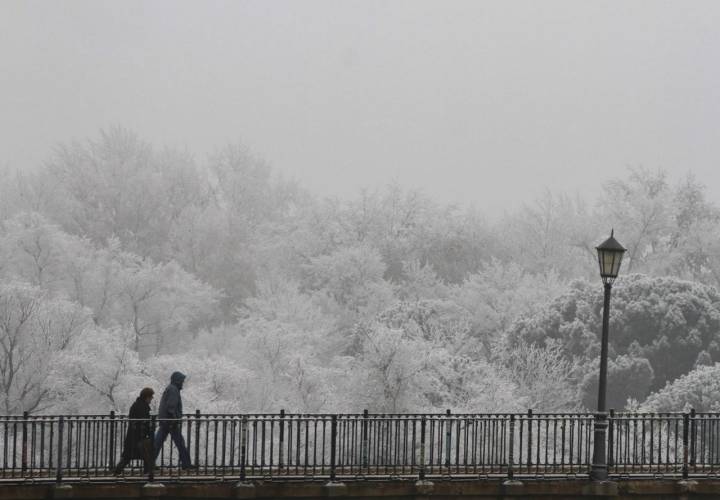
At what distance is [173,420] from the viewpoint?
18.0 m

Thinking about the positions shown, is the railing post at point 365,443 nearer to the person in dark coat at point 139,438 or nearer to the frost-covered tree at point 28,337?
the person in dark coat at point 139,438

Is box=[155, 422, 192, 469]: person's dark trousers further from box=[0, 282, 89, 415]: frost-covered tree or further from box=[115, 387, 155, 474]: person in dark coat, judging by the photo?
box=[0, 282, 89, 415]: frost-covered tree

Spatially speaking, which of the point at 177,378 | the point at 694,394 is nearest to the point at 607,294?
the point at 177,378

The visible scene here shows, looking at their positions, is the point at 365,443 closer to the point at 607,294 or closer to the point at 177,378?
the point at 177,378

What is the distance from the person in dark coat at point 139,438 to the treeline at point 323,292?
101 feet

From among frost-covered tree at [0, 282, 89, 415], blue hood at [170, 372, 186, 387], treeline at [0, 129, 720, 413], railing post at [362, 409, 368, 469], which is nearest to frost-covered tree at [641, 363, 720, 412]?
treeline at [0, 129, 720, 413]

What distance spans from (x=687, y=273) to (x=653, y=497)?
204 feet

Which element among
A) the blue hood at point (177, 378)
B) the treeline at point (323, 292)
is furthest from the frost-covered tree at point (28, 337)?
the blue hood at point (177, 378)

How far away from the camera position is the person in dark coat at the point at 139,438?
17781mm

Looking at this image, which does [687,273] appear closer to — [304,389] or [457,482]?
[304,389]

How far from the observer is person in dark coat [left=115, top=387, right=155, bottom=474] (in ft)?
58.3

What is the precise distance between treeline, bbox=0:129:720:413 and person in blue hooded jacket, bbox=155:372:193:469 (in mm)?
30868

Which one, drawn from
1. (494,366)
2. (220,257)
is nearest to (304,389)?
(494,366)

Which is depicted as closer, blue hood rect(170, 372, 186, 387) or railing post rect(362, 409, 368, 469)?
blue hood rect(170, 372, 186, 387)
